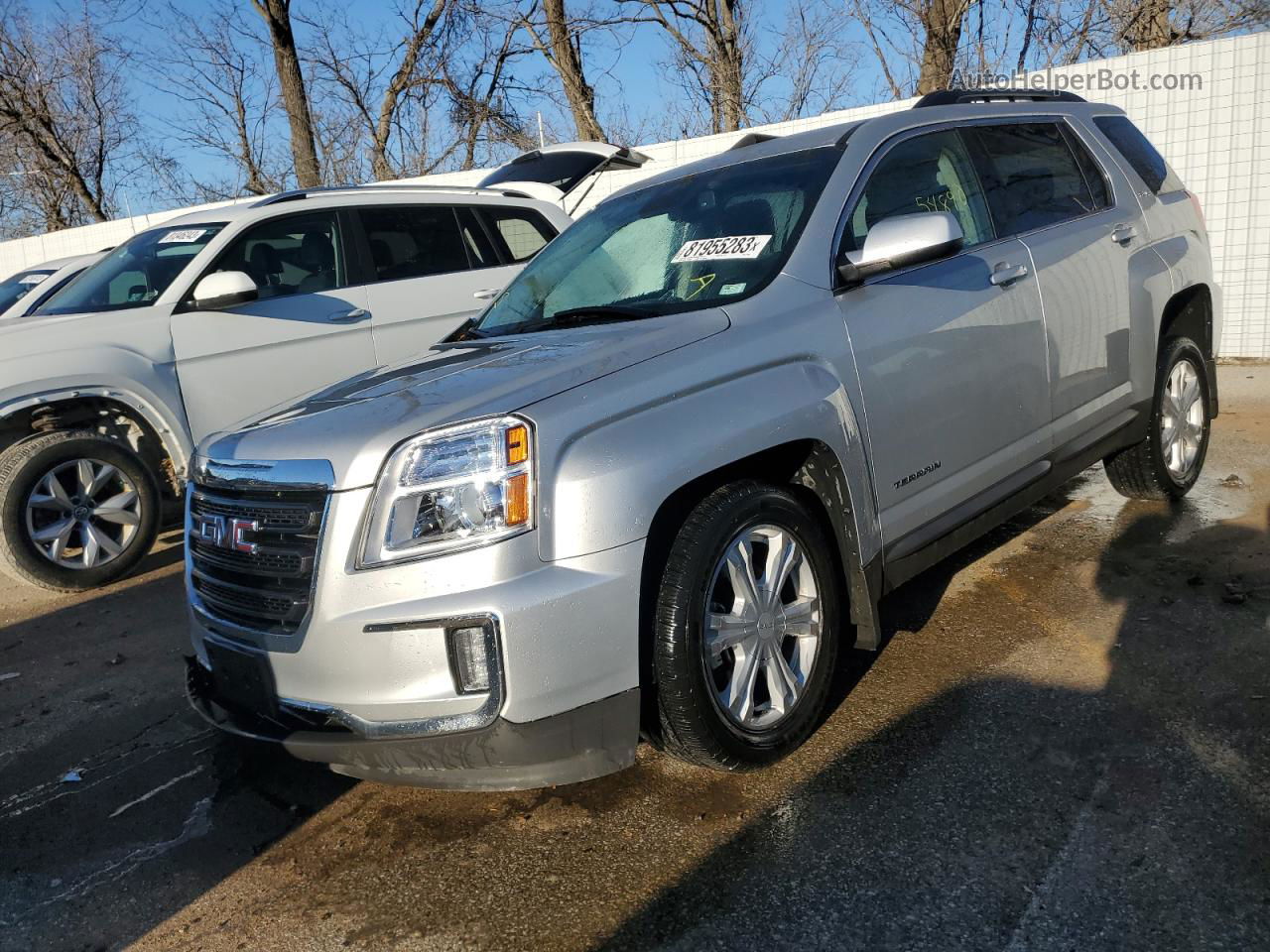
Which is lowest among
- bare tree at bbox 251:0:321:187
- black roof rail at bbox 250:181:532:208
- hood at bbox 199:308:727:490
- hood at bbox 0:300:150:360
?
hood at bbox 199:308:727:490

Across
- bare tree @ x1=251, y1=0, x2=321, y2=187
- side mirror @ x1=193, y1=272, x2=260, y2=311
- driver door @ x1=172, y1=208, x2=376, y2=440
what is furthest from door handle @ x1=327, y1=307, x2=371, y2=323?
bare tree @ x1=251, y1=0, x2=321, y2=187

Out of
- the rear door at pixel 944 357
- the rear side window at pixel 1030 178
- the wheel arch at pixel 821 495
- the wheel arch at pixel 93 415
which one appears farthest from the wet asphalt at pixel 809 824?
the wheel arch at pixel 93 415

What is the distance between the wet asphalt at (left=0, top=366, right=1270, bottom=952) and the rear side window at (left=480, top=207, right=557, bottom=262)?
3.88 metres

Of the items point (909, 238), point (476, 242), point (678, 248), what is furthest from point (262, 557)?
point (476, 242)

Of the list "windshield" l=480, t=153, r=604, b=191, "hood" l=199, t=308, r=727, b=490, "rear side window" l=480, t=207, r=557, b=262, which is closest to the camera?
"hood" l=199, t=308, r=727, b=490

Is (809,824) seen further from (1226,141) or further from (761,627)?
(1226,141)

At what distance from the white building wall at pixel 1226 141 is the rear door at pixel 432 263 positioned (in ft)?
17.8

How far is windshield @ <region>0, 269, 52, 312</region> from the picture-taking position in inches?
349

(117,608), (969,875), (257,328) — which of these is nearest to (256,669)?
(969,875)

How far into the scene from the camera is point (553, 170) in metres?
7.98

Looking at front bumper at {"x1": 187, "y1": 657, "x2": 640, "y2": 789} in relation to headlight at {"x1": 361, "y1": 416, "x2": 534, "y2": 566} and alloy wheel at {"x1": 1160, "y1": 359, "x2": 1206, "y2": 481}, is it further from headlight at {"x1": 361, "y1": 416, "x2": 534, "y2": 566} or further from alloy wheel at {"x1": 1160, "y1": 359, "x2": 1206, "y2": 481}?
alloy wheel at {"x1": 1160, "y1": 359, "x2": 1206, "y2": 481}

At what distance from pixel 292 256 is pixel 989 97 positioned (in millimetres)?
4000

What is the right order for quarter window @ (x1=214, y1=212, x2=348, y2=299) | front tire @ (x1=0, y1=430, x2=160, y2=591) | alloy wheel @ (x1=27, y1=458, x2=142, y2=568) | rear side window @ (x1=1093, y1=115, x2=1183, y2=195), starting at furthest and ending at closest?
quarter window @ (x1=214, y1=212, x2=348, y2=299) → alloy wheel @ (x1=27, y1=458, x2=142, y2=568) → front tire @ (x1=0, y1=430, x2=160, y2=591) → rear side window @ (x1=1093, y1=115, x2=1183, y2=195)

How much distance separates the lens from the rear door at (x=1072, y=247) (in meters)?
3.84
